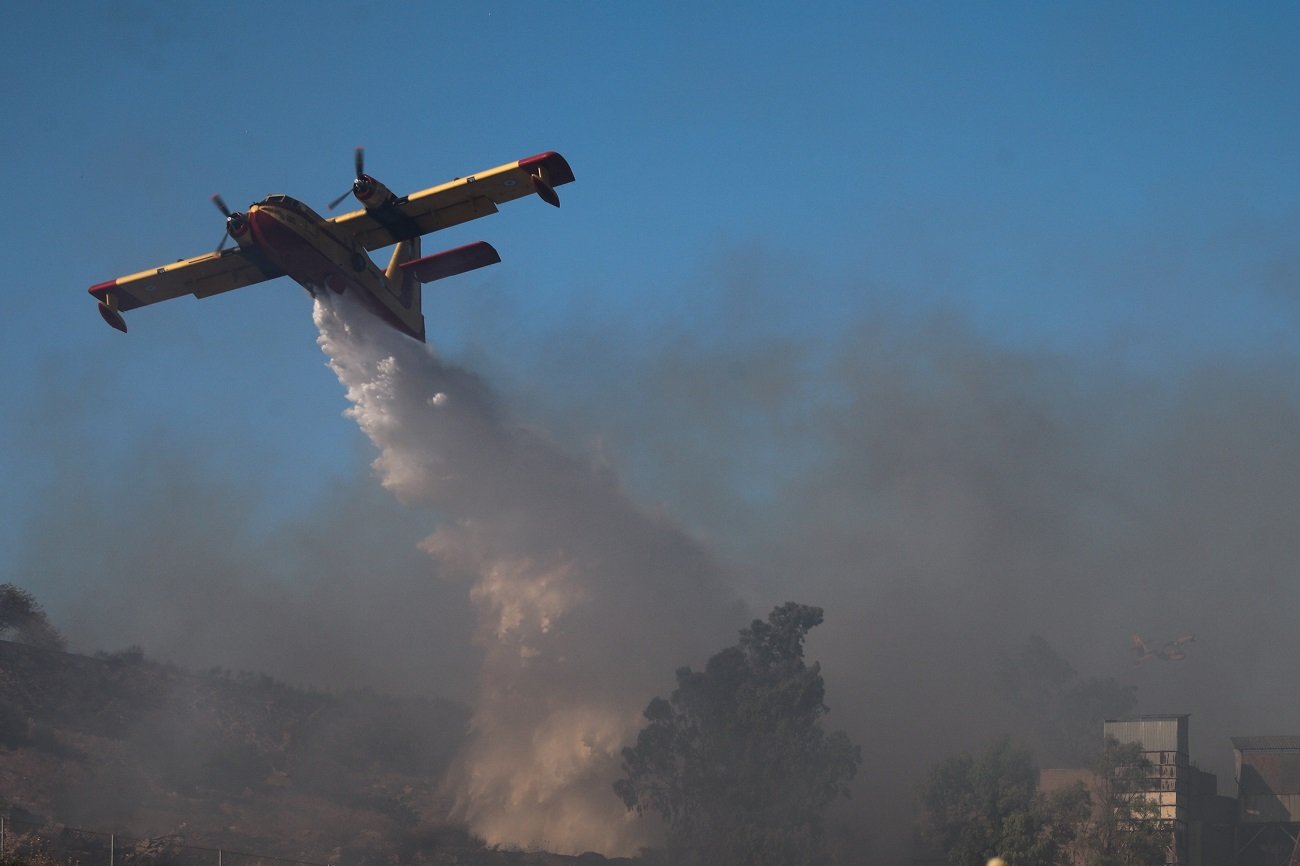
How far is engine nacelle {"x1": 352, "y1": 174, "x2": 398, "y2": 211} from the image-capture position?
54344 mm

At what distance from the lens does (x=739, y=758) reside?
217 ft

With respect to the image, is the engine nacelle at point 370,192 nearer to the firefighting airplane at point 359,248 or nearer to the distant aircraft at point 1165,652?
the firefighting airplane at point 359,248

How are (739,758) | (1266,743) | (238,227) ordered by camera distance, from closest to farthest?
(238,227) → (739,758) → (1266,743)

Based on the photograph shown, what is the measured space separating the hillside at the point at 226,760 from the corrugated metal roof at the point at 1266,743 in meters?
34.2

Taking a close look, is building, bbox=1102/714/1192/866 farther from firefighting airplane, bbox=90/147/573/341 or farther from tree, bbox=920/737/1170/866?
firefighting airplane, bbox=90/147/573/341

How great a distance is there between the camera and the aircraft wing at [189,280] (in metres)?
56.8

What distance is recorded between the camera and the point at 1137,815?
196ft

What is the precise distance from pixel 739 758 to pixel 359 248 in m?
30.4

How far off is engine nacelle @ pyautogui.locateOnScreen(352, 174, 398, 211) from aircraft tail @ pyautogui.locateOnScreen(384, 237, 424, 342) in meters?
4.30

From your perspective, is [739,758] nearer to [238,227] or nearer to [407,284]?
[407,284]

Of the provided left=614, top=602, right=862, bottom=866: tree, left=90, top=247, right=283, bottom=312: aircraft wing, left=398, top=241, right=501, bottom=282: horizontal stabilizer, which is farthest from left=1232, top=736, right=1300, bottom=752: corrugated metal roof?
left=90, top=247, right=283, bottom=312: aircraft wing

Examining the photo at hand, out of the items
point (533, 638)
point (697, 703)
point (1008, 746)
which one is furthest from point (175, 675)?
point (1008, 746)

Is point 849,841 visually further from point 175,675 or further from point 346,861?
point 175,675

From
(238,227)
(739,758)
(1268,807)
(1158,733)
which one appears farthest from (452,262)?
(1268,807)
